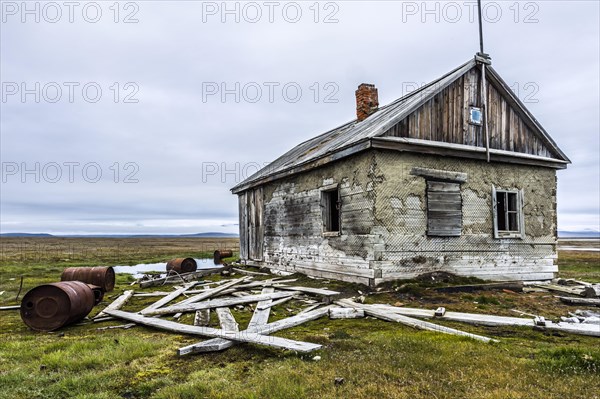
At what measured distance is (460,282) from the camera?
32.4 feet

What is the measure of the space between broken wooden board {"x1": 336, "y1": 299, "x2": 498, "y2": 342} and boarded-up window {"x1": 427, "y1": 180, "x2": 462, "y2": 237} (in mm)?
3394

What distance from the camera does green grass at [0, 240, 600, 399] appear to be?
12.2 ft

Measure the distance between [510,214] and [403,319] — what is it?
7106mm

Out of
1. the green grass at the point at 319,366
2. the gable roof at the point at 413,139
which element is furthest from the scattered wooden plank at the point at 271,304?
the gable roof at the point at 413,139

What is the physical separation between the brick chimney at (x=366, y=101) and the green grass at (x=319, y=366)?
988cm

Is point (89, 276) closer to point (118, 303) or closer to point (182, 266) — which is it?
point (118, 303)

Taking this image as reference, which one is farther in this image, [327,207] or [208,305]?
[327,207]

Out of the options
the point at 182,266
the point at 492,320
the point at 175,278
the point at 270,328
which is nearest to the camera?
the point at 270,328

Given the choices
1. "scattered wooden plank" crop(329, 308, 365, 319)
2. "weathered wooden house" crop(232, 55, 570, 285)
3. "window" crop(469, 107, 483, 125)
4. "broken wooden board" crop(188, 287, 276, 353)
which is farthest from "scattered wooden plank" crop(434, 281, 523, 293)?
"window" crop(469, 107, 483, 125)

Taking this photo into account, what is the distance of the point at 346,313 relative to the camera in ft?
23.4


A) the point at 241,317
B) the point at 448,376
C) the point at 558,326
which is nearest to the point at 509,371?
the point at 448,376

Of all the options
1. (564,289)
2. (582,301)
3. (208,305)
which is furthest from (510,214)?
(208,305)

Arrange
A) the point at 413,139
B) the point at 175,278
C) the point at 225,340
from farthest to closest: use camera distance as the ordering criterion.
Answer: the point at 175,278
the point at 413,139
the point at 225,340

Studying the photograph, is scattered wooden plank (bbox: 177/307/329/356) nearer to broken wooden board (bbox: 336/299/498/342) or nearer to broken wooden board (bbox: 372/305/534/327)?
broken wooden board (bbox: 336/299/498/342)
